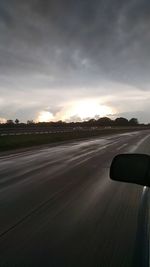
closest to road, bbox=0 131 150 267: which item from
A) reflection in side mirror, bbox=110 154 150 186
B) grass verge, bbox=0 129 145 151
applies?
reflection in side mirror, bbox=110 154 150 186

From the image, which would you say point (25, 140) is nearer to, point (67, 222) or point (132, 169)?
point (67, 222)

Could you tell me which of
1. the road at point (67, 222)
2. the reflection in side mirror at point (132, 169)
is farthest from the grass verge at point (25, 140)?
the reflection in side mirror at point (132, 169)

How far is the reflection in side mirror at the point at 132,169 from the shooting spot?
303 cm

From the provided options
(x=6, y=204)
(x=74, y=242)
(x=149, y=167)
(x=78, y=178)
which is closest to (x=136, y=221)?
(x=74, y=242)

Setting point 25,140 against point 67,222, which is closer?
point 67,222

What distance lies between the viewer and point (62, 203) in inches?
314

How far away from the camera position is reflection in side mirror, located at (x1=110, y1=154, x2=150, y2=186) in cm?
303

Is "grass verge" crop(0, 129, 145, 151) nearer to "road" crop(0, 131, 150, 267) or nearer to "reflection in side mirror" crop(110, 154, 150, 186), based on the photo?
"road" crop(0, 131, 150, 267)

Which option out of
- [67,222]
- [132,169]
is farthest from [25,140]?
[132,169]

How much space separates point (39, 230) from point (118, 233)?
4.20 feet

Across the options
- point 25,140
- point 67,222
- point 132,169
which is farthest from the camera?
point 25,140

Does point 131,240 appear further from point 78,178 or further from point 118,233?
point 78,178

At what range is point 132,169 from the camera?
319 centimetres

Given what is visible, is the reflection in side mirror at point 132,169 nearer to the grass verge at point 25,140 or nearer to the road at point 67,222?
the road at point 67,222
